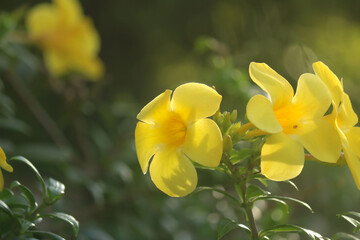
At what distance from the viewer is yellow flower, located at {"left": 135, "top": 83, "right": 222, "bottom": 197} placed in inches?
23.9

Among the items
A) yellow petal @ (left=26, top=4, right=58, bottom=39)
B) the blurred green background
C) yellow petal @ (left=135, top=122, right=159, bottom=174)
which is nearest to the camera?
yellow petal @ (left=135, top=122, right=159, bottom=174)

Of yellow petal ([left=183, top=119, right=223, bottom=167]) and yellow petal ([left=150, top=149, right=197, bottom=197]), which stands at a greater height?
yellow petal ([left=183, top=119, right=223, bottom=167])

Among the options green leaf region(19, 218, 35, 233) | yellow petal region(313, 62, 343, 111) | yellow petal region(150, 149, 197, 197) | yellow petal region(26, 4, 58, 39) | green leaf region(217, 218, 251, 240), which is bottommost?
yellow petal region(26, 4, 58, 39)

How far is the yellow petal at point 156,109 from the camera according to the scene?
66cm

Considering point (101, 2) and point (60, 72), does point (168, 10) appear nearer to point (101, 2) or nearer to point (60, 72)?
point (101, 2)

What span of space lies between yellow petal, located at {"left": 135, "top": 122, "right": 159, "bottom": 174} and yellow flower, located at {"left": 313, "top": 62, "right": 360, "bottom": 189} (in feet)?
0.85

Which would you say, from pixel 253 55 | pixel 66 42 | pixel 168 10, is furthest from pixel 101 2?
pixel 253 55

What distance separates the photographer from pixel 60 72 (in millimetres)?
1883

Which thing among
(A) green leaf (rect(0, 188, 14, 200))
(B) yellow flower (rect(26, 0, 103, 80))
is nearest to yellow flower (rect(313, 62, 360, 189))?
(A) green leaf (rect(0, 188, 14, 200))

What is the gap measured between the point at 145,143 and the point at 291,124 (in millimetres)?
217

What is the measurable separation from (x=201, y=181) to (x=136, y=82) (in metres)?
1.27

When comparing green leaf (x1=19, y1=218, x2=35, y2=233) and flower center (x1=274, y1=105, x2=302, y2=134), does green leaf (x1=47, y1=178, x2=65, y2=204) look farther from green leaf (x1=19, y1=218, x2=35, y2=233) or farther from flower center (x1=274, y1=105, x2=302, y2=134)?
flower center (x1=274, y1=105, x2=302, y2=134)

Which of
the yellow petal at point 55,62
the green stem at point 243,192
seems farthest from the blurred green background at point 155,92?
the green stem at point 243,192

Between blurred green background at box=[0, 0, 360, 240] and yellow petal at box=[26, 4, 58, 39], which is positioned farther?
yellow petal at box=[26, 4, 58, 39]
